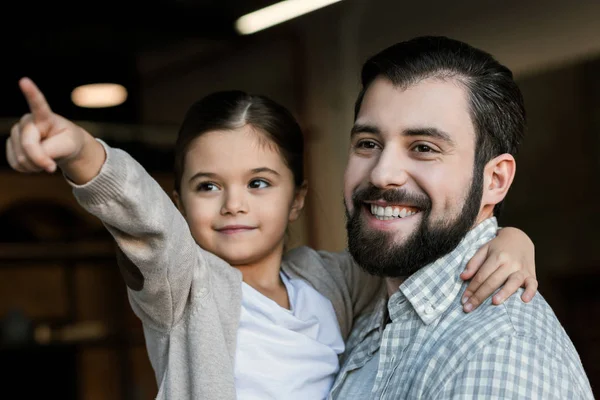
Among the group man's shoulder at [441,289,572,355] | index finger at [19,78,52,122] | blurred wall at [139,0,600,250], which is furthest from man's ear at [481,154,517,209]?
blurred wall at [139,0,600,250]

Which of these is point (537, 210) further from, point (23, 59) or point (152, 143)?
point (23, 59)

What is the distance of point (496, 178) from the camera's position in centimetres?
164

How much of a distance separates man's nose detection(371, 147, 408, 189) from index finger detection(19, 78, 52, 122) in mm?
650

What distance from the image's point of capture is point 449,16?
3.21 meters

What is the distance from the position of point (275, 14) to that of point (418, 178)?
2.55m

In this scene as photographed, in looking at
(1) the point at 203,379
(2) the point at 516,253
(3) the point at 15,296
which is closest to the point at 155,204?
(1) the point at 203,379

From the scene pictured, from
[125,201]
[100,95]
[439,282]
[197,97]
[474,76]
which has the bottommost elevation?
[439,282]

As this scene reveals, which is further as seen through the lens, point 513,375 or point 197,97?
point 197,97

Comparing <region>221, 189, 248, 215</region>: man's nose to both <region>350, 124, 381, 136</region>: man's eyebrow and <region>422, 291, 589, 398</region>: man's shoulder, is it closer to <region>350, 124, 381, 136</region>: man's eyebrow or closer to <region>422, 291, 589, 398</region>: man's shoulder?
<region>350, 124, 381, 136</region>: man's eyebrow

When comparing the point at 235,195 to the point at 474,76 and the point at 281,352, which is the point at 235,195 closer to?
the point at 281,352

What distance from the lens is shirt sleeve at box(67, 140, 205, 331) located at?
121 centimetres

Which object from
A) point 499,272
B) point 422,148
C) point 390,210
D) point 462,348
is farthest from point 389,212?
point 462,348

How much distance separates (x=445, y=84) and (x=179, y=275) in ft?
1.92

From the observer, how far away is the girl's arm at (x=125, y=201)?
1.04 meters
